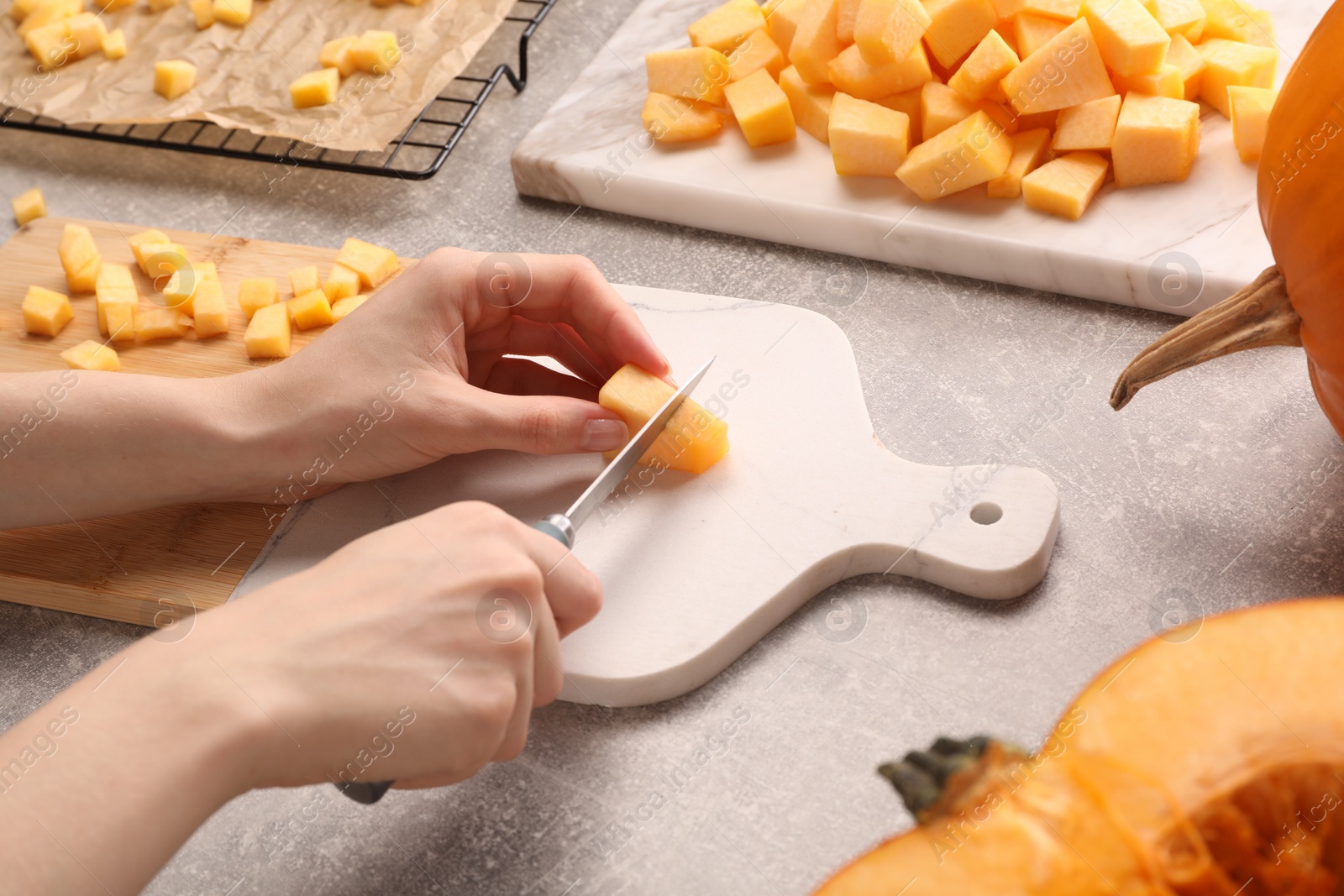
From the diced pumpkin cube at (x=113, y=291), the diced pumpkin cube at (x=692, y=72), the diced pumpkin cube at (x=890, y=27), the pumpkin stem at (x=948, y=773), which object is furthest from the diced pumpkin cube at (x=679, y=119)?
the pumpkin stem at (x=948, y=773)

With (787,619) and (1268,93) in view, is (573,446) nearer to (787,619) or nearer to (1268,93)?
(787,619)

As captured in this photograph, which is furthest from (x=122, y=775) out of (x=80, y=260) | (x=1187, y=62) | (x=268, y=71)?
(x=1187, y=62)

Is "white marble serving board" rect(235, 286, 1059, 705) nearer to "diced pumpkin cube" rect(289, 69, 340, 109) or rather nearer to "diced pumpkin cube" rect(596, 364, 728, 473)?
"diced pumpkin cube" rect(596, 364, 728, 473)

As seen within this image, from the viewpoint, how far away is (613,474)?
0.99 m

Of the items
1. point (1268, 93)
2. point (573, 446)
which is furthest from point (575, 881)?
point (1268, 93)

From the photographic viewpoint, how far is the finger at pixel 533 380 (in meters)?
1.16

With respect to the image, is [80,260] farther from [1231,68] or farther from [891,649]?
[1231,68]

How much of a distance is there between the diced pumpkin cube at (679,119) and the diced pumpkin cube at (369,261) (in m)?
0.38

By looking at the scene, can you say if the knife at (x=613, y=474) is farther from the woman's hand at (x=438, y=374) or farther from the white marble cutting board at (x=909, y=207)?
the white marble cutting board at (x=909, y=207)

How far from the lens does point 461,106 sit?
5.49 feet

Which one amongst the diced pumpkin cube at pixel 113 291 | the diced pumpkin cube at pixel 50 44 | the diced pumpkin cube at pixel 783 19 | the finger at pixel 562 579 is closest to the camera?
the finger at pixel 562 579

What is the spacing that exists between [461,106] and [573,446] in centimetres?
85

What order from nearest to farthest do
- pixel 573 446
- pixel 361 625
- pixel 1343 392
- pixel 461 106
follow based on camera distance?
pixel 361 625, pixel 1343 392, pixel 573 446, pixel 461 106

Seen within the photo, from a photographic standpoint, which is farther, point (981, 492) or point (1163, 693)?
point (981, 492)
